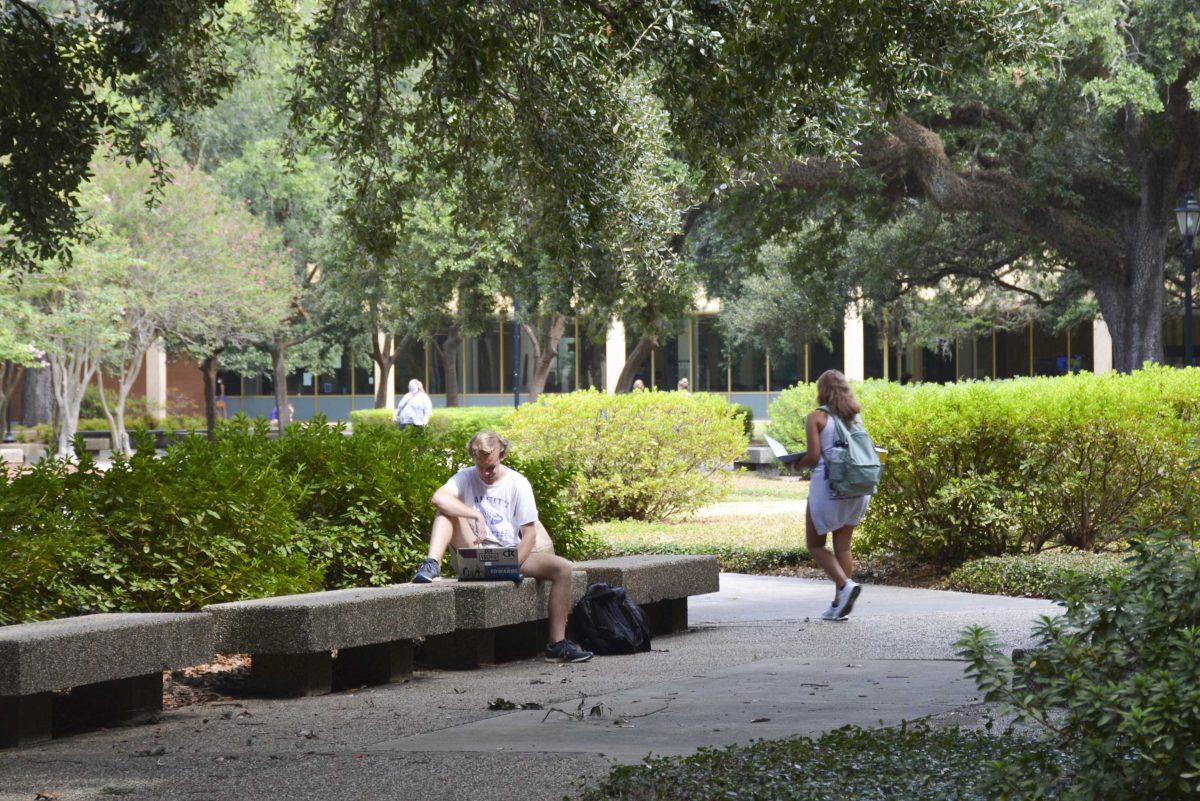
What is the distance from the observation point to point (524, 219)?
1288 centimetres

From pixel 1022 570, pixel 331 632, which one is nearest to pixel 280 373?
pixel 1022 570

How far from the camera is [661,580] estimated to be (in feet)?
30.8

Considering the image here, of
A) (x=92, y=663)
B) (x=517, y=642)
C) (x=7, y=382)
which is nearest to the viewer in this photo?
(x=92, y=663)

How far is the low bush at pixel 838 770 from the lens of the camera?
170 inches

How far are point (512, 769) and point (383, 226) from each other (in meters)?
8.28

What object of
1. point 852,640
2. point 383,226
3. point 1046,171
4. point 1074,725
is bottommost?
point 852,640

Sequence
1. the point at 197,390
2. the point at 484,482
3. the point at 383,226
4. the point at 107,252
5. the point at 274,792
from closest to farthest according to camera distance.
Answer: the point at 274,792
the point at 484,482
the point at 383,226
the point at 107,252
the point at 197,390

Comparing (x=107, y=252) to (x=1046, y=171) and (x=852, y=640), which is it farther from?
(x=852, y=640)

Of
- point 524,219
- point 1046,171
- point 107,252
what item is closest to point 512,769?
point 524,219

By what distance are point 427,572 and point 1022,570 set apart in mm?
4900

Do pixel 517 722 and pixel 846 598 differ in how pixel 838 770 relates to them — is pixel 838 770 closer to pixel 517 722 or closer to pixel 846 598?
pixel 517 722

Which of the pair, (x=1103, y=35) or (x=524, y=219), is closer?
(x=524, y=219)

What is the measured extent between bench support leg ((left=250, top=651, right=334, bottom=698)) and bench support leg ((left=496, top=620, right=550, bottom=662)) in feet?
5.31

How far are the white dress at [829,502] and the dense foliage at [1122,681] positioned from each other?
18.8 ft
